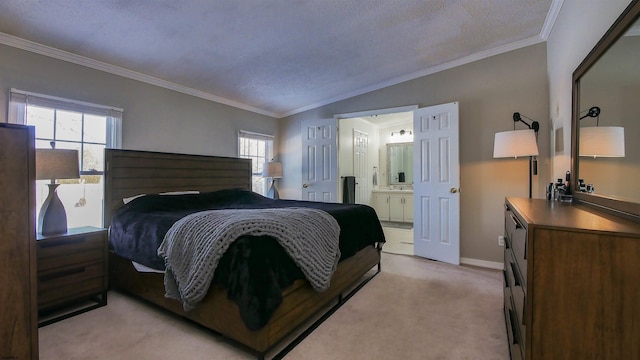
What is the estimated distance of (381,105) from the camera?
171 inches

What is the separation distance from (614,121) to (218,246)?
2.23m

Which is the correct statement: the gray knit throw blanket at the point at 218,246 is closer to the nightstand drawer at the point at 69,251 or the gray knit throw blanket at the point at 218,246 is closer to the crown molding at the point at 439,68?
the nightstand drawer at the point at 69,251

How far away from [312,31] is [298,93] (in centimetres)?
169

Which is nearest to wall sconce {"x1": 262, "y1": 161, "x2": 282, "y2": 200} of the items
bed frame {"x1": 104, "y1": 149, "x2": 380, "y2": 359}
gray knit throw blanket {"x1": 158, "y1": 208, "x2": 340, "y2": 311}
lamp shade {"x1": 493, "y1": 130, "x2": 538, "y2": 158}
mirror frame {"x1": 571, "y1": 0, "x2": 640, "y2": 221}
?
bed frame {"x1": 104, "y1": 149, "x2": 380, "y2": 359}

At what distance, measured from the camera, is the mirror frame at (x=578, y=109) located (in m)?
1.25

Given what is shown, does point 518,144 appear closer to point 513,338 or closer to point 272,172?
point 513,338

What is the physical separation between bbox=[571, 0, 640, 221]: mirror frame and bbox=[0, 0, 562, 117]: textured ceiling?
111 cm

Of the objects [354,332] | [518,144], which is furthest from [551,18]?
[354,332]

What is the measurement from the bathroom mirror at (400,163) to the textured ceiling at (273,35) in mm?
2938

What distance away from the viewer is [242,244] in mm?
1681

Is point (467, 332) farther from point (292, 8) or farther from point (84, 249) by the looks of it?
point (84, 249)

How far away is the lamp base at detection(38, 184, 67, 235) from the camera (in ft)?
7.64

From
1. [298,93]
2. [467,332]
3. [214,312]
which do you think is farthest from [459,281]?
[298,93]

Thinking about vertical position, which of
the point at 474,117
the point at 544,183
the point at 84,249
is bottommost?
the point at 84,249
